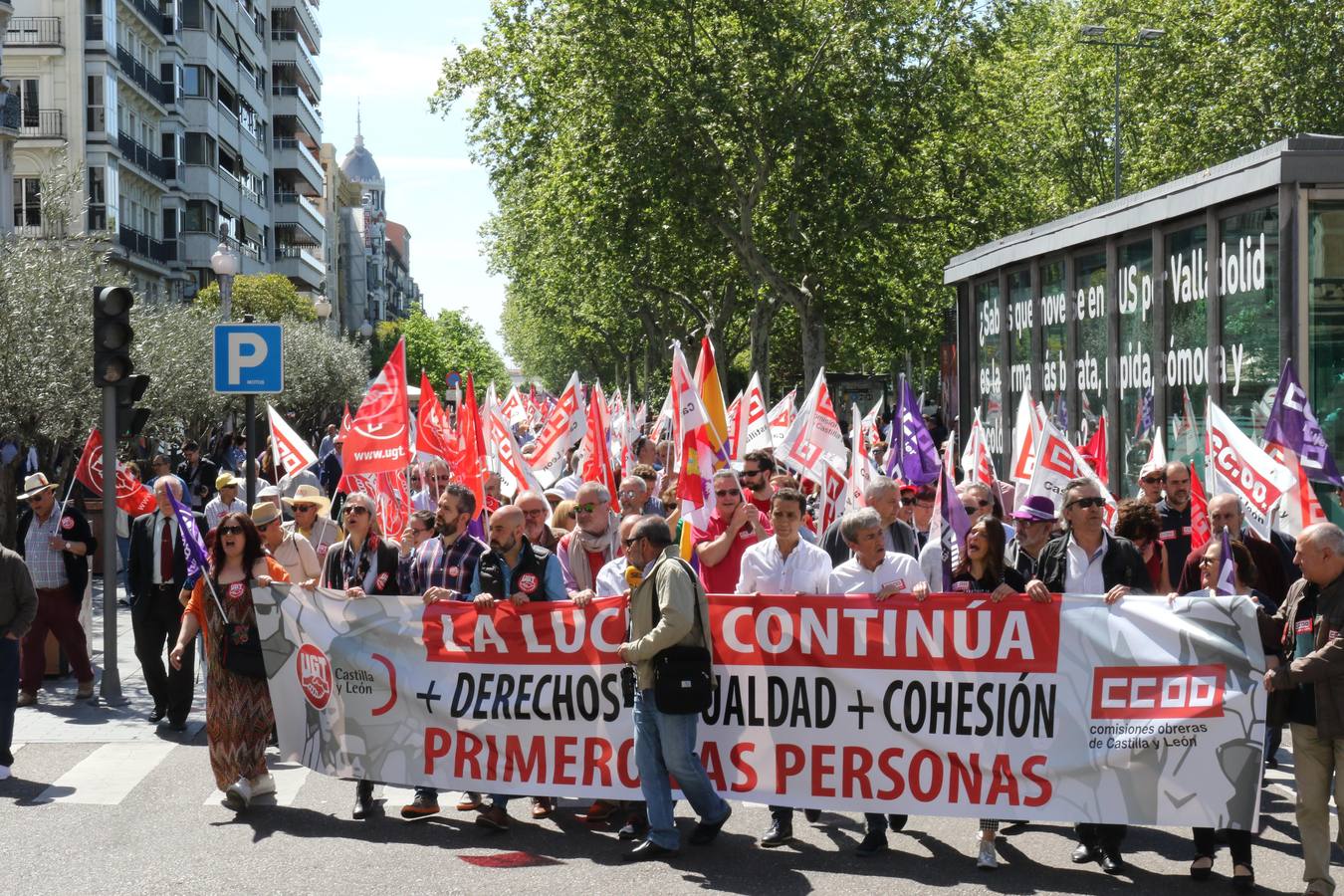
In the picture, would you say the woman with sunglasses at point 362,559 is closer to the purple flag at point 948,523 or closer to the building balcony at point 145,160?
the purple flag at point 948,523

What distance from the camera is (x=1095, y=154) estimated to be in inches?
1773

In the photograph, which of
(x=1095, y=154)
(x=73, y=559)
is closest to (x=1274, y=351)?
(x=73, y=559)

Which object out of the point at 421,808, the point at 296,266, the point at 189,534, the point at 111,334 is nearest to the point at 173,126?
the point at 296,266

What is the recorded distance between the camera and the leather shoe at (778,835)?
802 cm

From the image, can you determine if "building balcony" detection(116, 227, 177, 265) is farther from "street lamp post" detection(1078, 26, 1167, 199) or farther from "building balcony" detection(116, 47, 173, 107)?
"street lamp post" detection(1078, 26, 1167, 199)

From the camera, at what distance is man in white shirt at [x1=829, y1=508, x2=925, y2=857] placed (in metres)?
7.85

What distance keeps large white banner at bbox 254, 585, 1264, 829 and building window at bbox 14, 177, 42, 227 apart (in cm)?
4082

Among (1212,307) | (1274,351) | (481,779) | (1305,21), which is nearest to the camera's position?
(481,779)

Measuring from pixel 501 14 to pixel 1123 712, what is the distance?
107 ft

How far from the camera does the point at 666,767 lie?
7785 mm

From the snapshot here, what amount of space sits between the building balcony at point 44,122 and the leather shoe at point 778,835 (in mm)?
45284

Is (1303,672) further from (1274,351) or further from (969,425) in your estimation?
(969,425)

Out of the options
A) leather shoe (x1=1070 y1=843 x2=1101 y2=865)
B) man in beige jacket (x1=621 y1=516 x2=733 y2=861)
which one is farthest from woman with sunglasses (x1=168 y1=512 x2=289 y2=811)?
leather shoe (x1=1070 y1=843 x2=1101 y2=865)

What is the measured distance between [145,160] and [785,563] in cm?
5103
